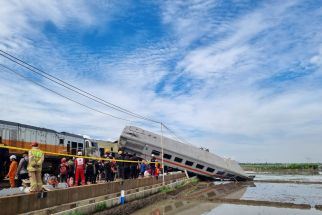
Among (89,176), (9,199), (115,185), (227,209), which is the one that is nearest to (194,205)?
(227,209)

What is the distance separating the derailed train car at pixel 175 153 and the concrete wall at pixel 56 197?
982cm

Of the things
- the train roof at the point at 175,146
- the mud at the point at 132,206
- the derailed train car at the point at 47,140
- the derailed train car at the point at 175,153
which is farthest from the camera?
the train roof at the point at 175,146

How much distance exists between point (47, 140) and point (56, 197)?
1223 centimetres

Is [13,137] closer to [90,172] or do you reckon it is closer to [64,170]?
[64,170]

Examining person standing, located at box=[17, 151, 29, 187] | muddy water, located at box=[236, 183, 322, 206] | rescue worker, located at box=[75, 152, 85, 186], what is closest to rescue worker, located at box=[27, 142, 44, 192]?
person standing, located at box=[17, 151, 29, 187]

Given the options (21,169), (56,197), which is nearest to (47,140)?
(21,169)

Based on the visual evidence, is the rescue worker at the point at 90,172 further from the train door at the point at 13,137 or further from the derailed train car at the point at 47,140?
the train door at the point at 13,137

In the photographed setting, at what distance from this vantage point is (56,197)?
1073 cm

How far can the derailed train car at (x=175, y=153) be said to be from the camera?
26719 millimetres

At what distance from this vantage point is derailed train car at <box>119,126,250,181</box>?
2672 cm

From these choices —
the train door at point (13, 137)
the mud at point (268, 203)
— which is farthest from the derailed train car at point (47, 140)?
the mud at point (268, 203)

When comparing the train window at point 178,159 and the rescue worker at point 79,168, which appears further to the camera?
the train window at point 178,159

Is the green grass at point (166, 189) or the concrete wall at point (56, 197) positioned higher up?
the concrete wall at point (56, 197)

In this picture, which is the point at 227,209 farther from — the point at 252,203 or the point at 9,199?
the point at 9,199
